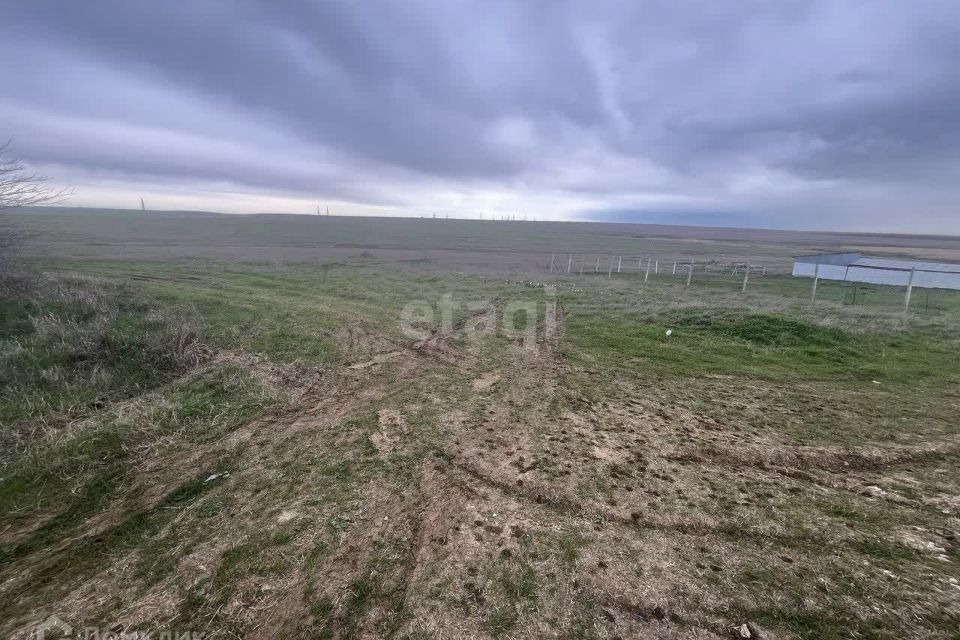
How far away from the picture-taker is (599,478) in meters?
4.57

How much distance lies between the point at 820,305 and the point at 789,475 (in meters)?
14.6

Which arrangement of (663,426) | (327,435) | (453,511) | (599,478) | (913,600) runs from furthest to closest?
(663,426), (327,435), (599,478), (453,511), (913,600)

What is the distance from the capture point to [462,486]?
14.4ft

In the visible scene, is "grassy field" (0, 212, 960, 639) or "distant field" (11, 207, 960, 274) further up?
"distant field" (11, 207, 960, 274)

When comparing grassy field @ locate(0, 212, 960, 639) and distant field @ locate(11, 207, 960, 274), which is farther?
distant field @ locate(11, 207, 960, 274)

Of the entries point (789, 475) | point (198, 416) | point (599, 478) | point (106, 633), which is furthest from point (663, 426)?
point (198, 416)

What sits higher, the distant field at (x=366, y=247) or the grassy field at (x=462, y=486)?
the distant field at (x=366, y=247)

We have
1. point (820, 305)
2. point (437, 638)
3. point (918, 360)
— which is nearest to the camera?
point (437, 638)

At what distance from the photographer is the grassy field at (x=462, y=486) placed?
2943 millimetres

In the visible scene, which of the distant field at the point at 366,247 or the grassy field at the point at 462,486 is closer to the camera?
the grassy field at the point at 462,486

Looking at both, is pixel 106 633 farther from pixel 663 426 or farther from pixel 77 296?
pixel 77 296

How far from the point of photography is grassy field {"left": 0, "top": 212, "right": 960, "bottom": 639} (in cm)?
294

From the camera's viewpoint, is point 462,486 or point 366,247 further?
point 366,247

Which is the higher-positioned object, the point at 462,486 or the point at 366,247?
the point at 366,247
